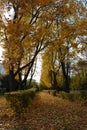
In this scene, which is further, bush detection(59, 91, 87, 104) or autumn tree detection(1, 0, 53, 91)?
bush detection(59, 91, 87, 104)

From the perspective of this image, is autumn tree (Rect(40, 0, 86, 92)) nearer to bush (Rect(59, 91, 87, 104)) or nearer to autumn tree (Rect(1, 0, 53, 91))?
autumn tree (Rect(1, 0, 53, 91))

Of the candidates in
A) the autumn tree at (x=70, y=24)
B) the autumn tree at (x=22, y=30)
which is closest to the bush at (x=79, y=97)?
the autumn tree at (x=70, y=24)

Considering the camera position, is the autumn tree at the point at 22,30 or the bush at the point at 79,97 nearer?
the autumn tree at the point at 22,30

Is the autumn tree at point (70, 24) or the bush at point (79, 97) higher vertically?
the autumn tree at point (70, 24)

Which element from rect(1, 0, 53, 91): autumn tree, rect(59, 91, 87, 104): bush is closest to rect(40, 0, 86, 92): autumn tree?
rect(1, 0, 53, 91): autumn tree

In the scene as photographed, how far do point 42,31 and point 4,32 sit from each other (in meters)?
2.71

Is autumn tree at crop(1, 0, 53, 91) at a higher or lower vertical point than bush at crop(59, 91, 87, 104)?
higher

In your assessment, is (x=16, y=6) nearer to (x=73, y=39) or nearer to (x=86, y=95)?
(x=73, y=39)

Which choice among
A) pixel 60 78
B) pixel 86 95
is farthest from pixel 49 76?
pixel 86 95

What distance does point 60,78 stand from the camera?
54469 mm

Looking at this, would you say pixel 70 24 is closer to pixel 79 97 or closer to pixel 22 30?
pixel 22 30

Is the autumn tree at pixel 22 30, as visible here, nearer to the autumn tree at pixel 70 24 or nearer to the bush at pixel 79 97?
the autumn tree at pixel 70 24

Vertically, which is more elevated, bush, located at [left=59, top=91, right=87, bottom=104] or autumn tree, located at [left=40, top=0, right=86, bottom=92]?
autumn tree, located at [left=40, top=0, right=86, bottom=92]

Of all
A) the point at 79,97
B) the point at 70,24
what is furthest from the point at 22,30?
the point at 79,97
